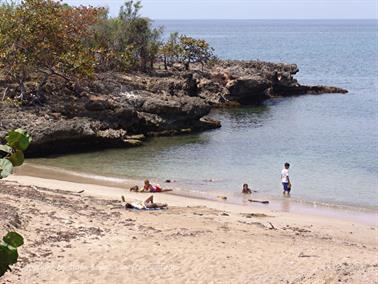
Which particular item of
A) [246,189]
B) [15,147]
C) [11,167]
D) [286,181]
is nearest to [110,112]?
[246,189]

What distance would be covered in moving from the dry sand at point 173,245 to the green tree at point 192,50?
39.4m

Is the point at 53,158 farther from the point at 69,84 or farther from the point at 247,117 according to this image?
the point at 247,117

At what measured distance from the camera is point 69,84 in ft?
124

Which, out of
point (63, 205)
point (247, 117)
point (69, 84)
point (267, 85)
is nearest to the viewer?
point (63, 205)

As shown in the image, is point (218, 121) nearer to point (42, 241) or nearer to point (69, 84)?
point (69, 84)

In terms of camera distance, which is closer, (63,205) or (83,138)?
(63,205)

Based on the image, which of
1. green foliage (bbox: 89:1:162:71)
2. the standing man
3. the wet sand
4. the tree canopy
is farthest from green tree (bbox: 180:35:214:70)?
the wet sand

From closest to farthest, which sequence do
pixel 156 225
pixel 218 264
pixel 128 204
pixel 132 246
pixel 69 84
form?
pixel 218 264, pixel 132 246, pixel 156 225, pixel 128 204, pixel 69 84

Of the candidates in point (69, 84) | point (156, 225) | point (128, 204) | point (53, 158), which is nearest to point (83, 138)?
point (53, 158)

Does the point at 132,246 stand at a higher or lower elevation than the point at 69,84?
lower

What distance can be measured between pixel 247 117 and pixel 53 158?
21.8 metres

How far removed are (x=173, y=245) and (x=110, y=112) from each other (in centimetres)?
2182

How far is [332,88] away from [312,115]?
17.1 meters

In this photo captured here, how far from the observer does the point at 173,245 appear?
15195 mm
